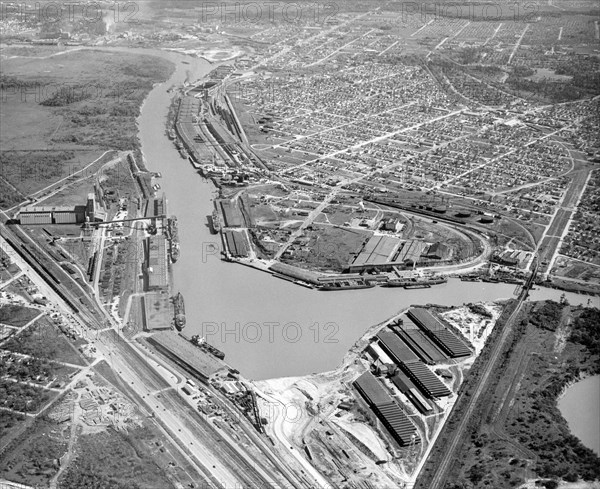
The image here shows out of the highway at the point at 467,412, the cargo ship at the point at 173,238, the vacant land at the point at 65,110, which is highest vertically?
the vacant land at the point at 65,110

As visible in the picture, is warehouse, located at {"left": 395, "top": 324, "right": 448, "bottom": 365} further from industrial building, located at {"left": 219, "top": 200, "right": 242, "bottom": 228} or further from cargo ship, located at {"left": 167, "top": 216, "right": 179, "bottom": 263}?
industrial building, located at {"left": 219, "top": 200, "right": 242, "bottom": 228}

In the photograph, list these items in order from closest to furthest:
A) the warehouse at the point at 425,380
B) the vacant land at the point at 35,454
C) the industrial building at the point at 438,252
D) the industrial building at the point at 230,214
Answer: the vacant land at the point at 35,454 → the warehouse at the point at 425,380 → the industrial building at the point at 438,252 → the industrial building at the point at 230,214

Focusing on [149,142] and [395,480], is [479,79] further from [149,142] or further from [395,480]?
[395,480]

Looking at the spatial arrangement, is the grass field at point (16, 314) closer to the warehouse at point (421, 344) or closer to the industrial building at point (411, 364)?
the industrial building at point (411, 364)

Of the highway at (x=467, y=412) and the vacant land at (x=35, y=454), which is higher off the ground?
the highway at (x=467, y=412)

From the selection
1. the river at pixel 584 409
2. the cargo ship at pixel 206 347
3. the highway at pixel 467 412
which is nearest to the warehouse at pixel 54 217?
the cargo ship at pixel 206 347

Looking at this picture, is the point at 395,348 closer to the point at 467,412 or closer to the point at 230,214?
the point at 467,412

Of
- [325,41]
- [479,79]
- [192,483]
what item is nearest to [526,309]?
[192,483]
